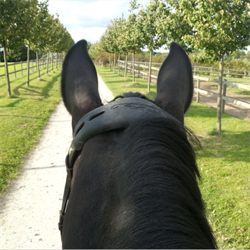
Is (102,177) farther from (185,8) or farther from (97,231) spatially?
(185,8)

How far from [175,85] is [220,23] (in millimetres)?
5728

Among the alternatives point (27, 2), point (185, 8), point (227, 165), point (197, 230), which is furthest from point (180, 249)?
point (27, 2)

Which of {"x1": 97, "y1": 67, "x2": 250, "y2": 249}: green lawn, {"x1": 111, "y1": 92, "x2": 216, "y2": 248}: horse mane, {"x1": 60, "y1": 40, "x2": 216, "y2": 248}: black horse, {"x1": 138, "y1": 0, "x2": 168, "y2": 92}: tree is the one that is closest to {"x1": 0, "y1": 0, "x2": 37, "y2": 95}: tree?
{"x1": 138, "y1": 0, "x2": 168, "y2": 92}: tree

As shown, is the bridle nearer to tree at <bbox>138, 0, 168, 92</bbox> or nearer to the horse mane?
the horse mane

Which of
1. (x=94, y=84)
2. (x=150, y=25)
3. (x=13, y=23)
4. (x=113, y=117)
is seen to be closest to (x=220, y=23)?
(x=94, y=84)

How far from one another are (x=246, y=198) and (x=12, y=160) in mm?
4583

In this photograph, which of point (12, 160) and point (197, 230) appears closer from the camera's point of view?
point (197, 230)

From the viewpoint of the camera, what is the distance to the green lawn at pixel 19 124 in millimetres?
5340

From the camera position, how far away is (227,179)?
4723 mm

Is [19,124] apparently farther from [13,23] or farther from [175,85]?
[175,85]

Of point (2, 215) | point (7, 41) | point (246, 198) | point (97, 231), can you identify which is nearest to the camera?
point (97, 231)

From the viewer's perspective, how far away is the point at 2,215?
365cm

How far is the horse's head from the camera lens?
1262 mm

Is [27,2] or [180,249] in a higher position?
[27,2]
